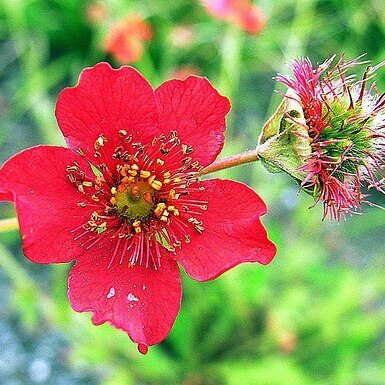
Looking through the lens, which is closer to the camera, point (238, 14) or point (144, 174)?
point (144, 174)

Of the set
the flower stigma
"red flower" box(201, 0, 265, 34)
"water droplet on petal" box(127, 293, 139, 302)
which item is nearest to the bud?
the flower stigma

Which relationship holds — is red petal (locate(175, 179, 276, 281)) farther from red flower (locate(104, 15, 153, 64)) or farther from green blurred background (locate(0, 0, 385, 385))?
red flower (locate(104, 15, 153, 64))

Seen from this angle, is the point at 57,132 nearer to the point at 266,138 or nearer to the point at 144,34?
the point at 144,34

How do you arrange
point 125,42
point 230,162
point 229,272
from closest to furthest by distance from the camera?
point 230,162, point 229,272, point 125,42

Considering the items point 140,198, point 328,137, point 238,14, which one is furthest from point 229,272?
point 328,137

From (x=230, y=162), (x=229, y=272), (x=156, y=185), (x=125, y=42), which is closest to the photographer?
(x=230, y=162)

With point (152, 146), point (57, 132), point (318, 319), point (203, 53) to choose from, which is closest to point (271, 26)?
point (203, 53)

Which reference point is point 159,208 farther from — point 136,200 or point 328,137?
point 328,137
